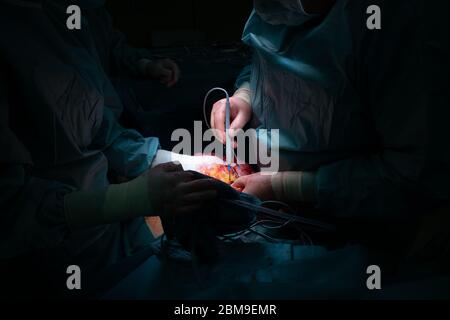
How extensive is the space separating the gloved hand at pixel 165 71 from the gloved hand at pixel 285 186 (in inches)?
42.0

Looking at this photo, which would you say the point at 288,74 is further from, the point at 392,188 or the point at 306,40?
the point at 392,188

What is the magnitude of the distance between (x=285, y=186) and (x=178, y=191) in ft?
1.80

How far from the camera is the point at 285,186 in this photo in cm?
157

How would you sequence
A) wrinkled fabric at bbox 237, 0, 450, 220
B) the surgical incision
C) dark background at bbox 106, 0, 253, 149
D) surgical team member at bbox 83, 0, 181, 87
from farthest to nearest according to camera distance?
dark background at bbox 106, 0, 253, 149, surgical team member at bbox 83, 0, 181, 87, the surgical incision, wrinkled fabric at bbox 237, 0, 450, 220

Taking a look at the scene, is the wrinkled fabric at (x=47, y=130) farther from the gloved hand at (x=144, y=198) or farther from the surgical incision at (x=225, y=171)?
the surgical incision at (x=225, y=171)

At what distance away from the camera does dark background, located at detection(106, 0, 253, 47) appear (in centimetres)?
270

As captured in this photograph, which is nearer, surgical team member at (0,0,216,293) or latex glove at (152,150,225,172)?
surgical team member at (0,0,216,293)

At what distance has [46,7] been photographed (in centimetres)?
148

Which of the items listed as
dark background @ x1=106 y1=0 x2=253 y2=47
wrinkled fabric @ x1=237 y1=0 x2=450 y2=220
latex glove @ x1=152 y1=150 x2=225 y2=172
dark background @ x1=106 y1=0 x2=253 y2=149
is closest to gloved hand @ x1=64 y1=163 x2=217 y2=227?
wrinkled fabric @ x1=237 y1=0 x2=450 y2=220

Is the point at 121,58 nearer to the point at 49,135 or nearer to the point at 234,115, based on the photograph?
the point at 234,115

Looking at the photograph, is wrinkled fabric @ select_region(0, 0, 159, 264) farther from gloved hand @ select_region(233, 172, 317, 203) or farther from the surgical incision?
gloved hand @ select_region(233, 172, 317, 203)

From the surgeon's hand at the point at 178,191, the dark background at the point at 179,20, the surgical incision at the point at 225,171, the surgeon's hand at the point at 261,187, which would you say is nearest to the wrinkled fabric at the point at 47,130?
the surgeon's hand at the point at 178,191

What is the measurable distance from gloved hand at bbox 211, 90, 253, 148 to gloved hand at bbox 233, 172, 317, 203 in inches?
16.3

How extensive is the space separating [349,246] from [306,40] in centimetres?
83
